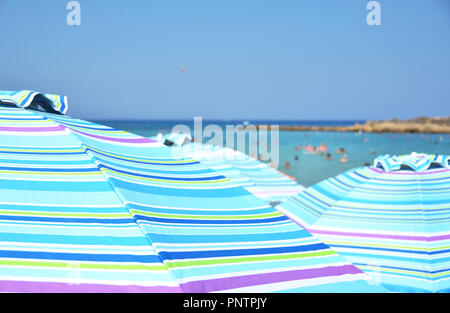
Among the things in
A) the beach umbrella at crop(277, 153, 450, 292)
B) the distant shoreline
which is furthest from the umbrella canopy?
the distant shoreline

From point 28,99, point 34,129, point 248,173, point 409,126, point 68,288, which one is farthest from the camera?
point 409,126

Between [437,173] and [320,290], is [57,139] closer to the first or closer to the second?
[320,290]

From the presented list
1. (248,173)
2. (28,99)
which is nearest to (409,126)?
(248,173)

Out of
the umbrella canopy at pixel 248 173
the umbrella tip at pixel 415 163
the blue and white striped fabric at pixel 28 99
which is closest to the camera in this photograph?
the blue and white striped fabric at pixel 28 99

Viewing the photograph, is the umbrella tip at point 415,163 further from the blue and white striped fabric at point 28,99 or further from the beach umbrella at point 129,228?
the blue and white striped fabric at point 28,99

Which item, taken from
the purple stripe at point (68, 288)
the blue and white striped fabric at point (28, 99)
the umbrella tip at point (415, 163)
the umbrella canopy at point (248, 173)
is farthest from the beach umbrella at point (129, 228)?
the umbrella canopy at point (248, 173)

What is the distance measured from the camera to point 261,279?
53.6 inches

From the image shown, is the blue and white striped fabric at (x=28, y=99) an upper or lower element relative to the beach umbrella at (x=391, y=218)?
upper

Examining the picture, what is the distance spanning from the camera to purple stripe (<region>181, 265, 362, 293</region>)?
49.8 inches

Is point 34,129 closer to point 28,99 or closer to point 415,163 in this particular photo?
point 28,99

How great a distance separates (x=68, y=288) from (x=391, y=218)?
238cm

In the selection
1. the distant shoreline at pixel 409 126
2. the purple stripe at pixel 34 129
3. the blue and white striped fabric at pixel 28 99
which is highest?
the blue and white striped fabric at pixel 28 99

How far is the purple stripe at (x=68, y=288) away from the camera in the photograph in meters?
1.17

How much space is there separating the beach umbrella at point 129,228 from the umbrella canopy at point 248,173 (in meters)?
3.52
